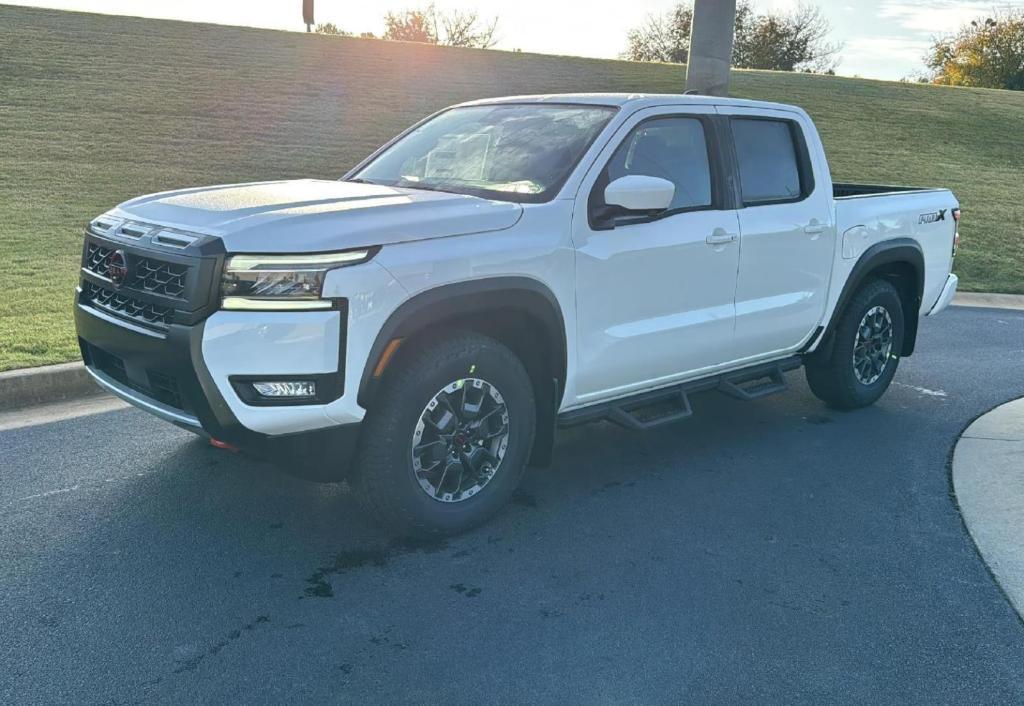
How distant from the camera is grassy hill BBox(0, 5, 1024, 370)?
12.3m

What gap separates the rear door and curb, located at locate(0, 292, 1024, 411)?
4.18 meters

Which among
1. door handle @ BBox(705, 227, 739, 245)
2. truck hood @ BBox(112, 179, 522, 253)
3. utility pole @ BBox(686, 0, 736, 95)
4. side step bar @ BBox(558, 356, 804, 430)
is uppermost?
utility pole @ BBox(686, 0, 736, 95)

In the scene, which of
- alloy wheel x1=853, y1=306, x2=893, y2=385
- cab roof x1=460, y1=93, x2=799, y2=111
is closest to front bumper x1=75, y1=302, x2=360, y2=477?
cab roof x1=460, y1=93, x2=799, y2=111

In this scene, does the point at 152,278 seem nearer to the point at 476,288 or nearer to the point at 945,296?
the point at 476,288

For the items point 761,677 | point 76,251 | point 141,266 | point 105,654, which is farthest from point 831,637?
point 76,251

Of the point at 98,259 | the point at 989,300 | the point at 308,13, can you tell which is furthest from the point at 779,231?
the point at 308,13

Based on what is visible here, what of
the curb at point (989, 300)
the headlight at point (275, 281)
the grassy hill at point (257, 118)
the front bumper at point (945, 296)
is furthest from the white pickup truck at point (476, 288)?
the curb at point (989, 300)

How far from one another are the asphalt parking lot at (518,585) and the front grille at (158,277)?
1.13 m

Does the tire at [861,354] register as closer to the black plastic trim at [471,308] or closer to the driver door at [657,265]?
the driver door at [657,265]

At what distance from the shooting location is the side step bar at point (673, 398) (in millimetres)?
4742

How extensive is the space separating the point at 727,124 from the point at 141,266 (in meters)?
3.18

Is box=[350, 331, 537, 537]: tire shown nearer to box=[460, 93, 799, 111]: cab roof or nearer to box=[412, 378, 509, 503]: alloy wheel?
box=[412, 378, 509, 503]: alloy wheel

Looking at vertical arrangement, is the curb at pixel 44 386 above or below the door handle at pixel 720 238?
below

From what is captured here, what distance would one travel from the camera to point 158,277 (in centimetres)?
389
